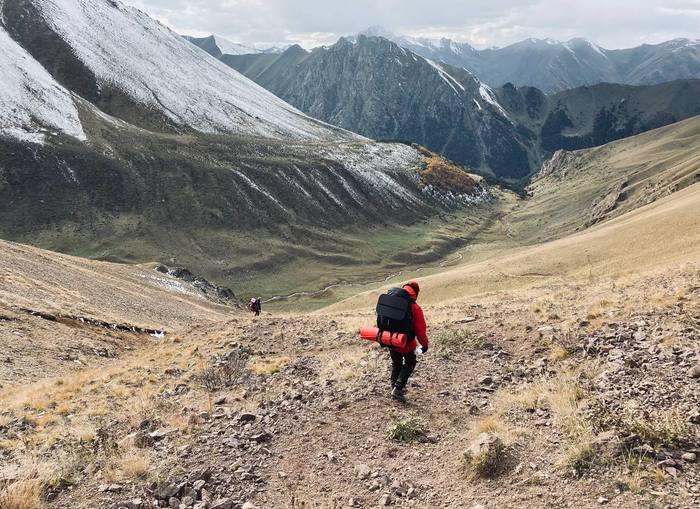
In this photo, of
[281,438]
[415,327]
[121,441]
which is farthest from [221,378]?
[415,327]

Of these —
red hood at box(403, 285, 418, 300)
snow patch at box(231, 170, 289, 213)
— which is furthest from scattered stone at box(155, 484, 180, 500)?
snow patch at box(231, 170, 289, 213)

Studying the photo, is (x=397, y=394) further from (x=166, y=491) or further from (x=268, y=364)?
(x=268, y=364)

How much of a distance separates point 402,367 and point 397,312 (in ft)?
5.35

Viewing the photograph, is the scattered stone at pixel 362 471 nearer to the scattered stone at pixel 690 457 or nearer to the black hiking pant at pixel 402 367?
the black hiking pant at pixel 402 367

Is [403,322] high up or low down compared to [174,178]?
down

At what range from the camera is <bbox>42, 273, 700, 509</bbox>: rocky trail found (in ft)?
27.9

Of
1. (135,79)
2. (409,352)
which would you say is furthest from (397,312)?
(135,79)

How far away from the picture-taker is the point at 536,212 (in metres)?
173

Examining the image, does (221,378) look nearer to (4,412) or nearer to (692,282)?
(4,412)

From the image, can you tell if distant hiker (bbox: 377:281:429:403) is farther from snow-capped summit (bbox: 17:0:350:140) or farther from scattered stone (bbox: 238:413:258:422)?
snow-capped summit (bbox: 17:0:350:140)

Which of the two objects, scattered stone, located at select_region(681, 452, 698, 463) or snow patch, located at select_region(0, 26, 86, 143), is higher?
snow patch, located at select_region(0, 26, 86, 143)

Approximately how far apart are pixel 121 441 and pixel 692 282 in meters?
17.9

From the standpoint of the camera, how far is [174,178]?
132m

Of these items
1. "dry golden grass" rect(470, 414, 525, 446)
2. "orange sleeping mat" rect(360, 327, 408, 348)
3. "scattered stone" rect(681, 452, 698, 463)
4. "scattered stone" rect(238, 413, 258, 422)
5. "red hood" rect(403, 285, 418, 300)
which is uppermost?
"red hood" rect(403, 285, 418, 300)
